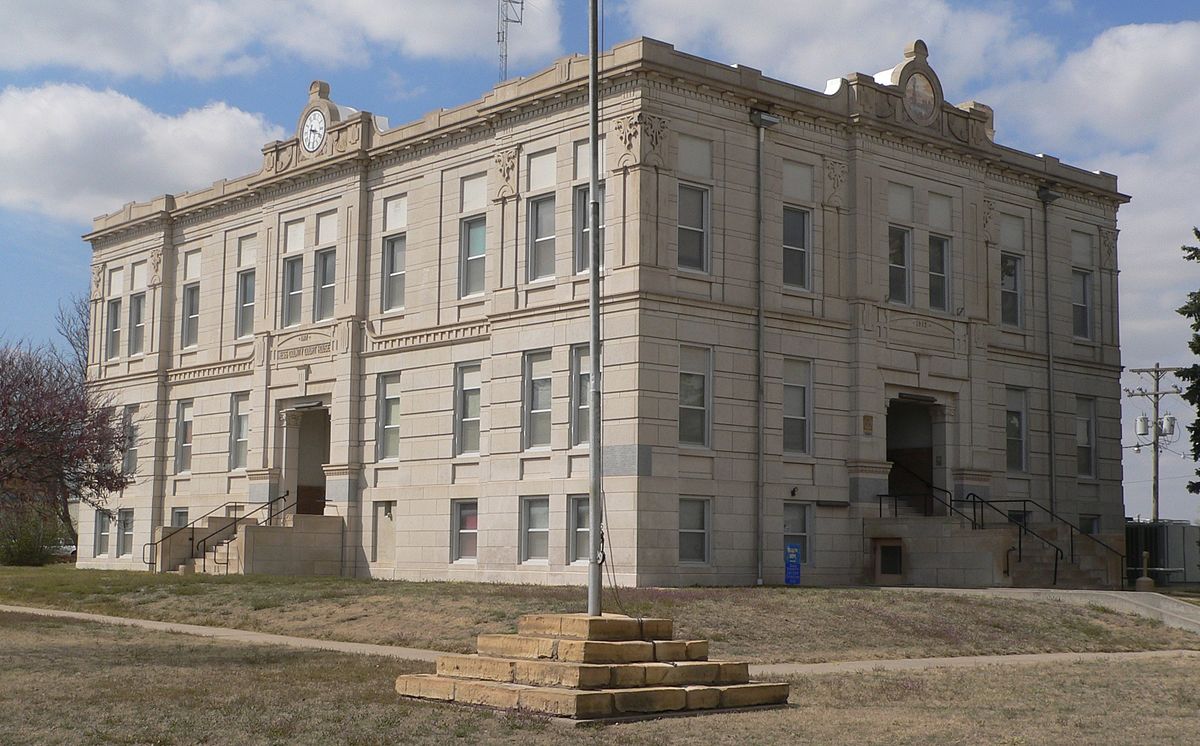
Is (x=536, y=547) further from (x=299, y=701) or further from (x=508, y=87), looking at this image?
(x=299, y=701)

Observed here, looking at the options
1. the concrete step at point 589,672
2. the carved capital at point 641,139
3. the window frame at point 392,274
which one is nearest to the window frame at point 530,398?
the carved capital at point 641,139

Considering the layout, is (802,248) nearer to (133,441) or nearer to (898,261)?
(898,261)

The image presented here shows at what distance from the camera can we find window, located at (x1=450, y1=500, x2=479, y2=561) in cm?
3741

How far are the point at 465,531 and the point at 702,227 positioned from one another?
31.6 feet

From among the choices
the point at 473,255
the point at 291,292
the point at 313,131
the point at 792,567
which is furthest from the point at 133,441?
the point at 792,567

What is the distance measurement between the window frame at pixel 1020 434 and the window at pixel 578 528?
13096 mm

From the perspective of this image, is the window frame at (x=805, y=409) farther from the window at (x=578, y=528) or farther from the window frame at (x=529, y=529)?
the window frame at (x=529, y=529)

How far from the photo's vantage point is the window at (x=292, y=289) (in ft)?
145

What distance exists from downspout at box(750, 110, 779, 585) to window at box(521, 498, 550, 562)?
15.7ft

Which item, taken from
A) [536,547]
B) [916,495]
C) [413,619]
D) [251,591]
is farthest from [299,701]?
[916,495]

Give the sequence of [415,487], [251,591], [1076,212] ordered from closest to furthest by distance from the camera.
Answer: [251,591], [415,487], [1076,212]

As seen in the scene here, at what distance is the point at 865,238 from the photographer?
1455 inches

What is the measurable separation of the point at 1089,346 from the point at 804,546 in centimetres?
1357

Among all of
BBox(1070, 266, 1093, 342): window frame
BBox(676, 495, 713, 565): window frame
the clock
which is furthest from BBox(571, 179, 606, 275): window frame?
BBox(1070, 266, 1093, 342): window frame
